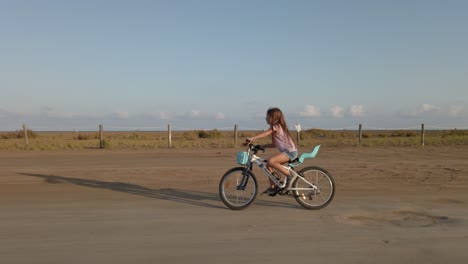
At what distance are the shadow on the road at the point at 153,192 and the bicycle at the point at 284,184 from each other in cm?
39

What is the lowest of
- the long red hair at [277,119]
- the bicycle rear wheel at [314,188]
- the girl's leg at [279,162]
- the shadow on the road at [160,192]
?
the shadow on the road at [160,192]

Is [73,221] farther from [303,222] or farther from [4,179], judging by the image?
[4,179]

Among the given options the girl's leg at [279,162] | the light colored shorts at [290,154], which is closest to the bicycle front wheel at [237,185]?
the girl's leg at [279,162]

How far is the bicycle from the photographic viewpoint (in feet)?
25.6

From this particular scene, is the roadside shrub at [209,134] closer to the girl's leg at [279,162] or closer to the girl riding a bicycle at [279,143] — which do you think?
the girl riding a bicycle at [279,143]

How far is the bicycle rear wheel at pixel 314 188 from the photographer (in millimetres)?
7805

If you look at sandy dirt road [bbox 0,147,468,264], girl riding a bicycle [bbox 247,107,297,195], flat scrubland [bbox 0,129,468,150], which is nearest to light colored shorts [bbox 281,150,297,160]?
girl riding a bicycle [bbox 247,107,297,195]

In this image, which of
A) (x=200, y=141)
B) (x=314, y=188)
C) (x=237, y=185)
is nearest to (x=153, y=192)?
(x=237, y=185)

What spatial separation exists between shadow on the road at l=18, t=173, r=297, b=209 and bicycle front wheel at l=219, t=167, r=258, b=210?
0.84ft

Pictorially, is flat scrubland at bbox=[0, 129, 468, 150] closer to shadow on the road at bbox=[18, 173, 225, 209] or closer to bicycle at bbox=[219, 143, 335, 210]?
shadow on the road at bbox=[18, 173, 225, 209]

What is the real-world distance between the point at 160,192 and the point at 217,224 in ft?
11.4

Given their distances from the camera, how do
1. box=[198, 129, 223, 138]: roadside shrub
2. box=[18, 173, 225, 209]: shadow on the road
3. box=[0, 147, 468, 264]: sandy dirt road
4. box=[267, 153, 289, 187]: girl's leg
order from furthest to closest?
box=[198, 129, 223, 138]: roadside shrub
box=[18, 173, 225, 209]: shadow on the road
box=[267, 153, 289, 187]: girl's leg
box=[0, 147, 468, 264]: sandy dirt road

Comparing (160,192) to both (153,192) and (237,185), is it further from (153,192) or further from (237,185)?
(237,185)

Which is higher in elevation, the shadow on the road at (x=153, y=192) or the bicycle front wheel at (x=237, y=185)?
the bicycle front wheel at (x=237, y=185)
